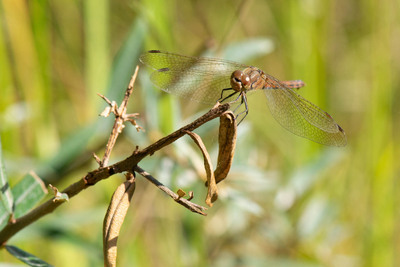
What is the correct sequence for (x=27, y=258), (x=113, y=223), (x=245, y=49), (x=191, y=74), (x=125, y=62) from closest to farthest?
(x=113, y=223) → (x=27, y=258) → (x=191, y=74) → (x=125, y=62) → (x=245, y=49)

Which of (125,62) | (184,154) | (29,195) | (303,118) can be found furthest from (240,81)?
(29,195)

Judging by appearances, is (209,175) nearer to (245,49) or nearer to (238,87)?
(238,87)

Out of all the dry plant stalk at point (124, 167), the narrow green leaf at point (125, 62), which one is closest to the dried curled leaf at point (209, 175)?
the dry plant stalk at point (124, 167)

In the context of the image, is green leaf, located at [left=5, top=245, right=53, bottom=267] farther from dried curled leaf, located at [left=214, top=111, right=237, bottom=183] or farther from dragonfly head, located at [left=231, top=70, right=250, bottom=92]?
dragonfly head, located at [left=231, top=70, right=250, bottom=92]

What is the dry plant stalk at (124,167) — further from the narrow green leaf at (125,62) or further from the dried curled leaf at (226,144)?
the narrow green leaf at (125,62)

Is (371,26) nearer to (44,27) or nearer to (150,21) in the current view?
(150,21)

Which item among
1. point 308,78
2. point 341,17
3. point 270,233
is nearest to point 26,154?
point 270,233

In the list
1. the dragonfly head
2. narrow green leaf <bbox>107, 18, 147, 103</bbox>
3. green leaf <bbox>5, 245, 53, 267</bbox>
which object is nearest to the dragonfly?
the dragonfly head
